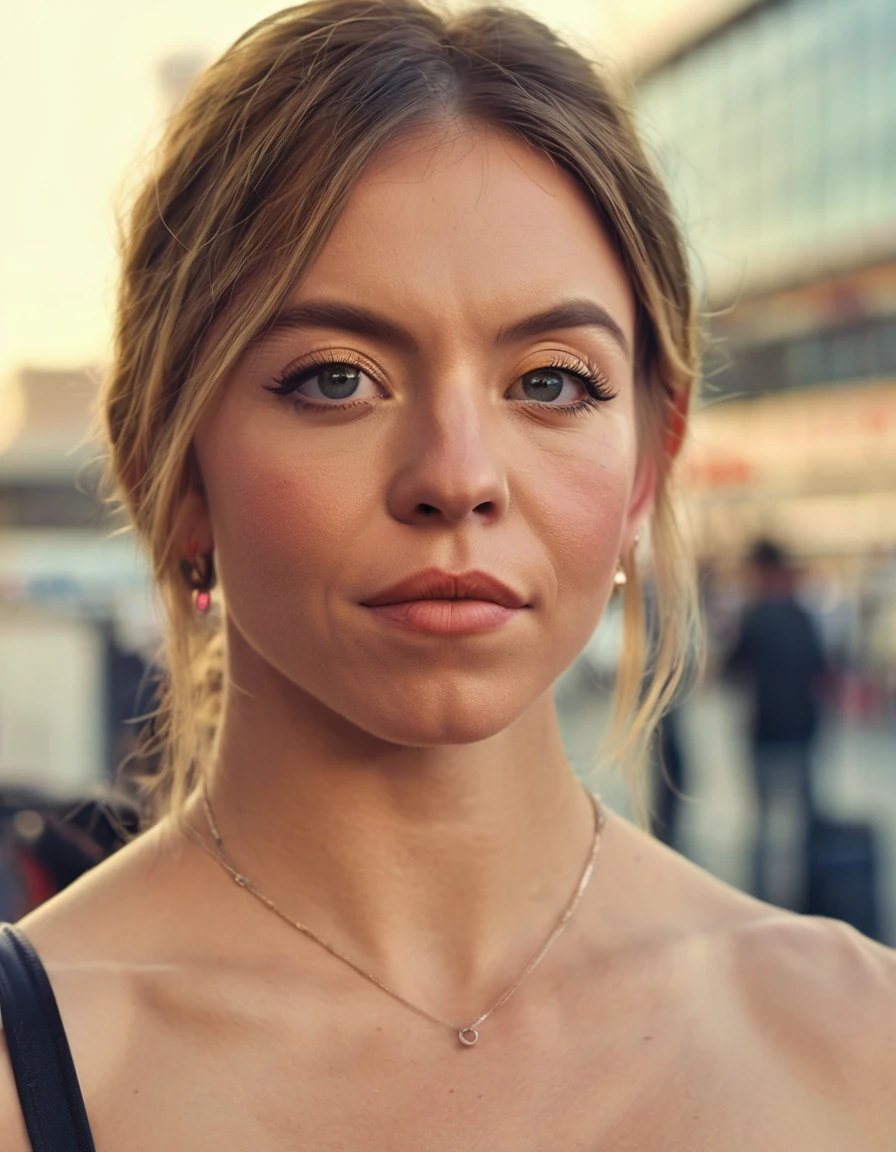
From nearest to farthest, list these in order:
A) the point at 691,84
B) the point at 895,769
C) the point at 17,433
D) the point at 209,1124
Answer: the point at 209,1124
the point at 17,433
the point at 895,769
the point at 691,84

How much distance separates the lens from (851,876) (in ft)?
16.2

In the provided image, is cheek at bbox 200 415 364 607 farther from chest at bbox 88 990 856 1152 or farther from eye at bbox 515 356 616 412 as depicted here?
chest at bbox 88 990 856 1152

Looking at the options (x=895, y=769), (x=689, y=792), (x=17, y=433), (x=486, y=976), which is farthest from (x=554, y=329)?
(x=895, y=769)

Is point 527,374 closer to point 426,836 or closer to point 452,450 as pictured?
point 452,450

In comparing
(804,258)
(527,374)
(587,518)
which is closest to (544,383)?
(527,374)

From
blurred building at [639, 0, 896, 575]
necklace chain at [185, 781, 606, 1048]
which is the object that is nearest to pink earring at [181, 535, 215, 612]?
necklace chain at [185, 781, 606, 1048]

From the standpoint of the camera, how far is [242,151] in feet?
4.85

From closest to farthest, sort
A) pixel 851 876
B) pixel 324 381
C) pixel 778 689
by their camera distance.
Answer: pixel 324 381
pixel 851 876
pixel 778 689

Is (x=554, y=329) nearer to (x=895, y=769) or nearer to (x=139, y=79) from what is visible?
(x=139, y=79)

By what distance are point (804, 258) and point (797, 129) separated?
3.03 metres

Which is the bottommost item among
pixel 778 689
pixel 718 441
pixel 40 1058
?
pixel 778 689

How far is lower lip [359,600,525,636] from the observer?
52.0 inches

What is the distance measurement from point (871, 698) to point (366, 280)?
14261 millimetres

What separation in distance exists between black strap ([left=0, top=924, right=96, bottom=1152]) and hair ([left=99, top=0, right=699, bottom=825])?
35 cm
